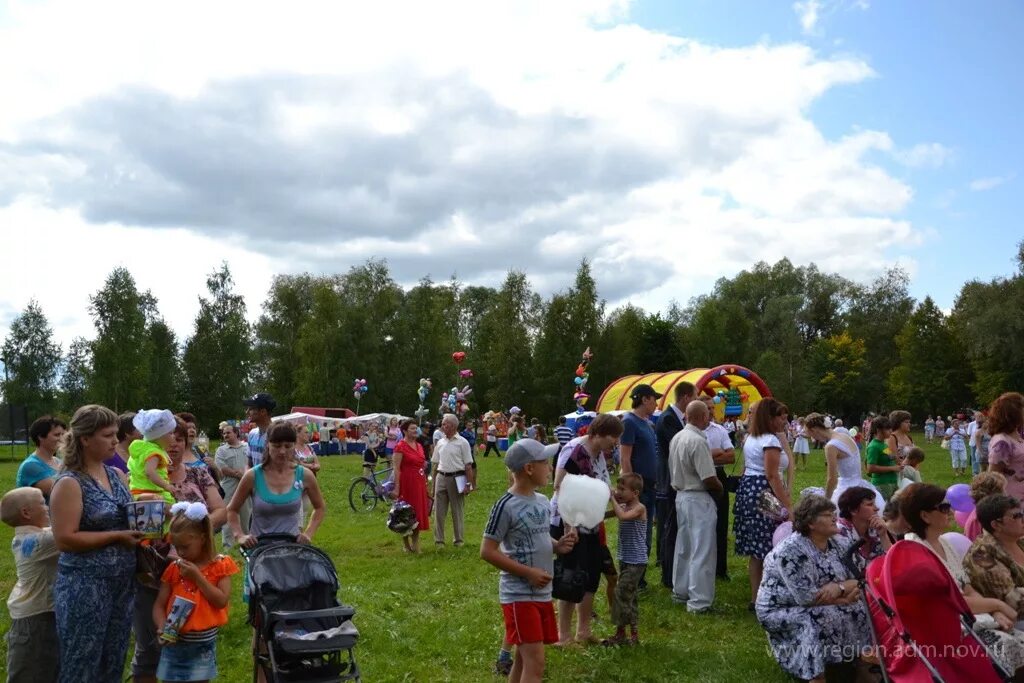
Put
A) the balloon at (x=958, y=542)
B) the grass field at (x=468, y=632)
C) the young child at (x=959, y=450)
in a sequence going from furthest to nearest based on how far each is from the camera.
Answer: the young child at (x=959, y=450)
the grass field at (x=468, y=632)
the balloon at (x=958, y=542)

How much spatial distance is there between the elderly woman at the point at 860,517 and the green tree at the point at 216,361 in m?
58.1

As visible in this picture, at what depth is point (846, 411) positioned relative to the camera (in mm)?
71000

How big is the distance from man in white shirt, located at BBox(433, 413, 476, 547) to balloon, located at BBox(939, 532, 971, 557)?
6.73 meters

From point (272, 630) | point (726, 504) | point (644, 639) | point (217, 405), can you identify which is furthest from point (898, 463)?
point (217, 405)

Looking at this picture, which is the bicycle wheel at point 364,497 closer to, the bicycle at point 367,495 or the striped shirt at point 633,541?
the bicycle at point 367,495

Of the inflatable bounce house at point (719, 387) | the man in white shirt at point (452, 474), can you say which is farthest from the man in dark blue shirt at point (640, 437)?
the inflatable bounce house at point (719, 387)

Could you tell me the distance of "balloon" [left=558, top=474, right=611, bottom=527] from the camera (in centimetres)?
544

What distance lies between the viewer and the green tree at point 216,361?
60531 mm

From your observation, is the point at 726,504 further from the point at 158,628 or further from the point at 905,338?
the point at 905,338

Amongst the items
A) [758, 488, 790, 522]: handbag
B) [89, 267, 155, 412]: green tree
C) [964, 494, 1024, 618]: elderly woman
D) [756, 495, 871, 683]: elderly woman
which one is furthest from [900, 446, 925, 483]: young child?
[89, 267, 155, 412]: green tree

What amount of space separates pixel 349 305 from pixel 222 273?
11.3 m

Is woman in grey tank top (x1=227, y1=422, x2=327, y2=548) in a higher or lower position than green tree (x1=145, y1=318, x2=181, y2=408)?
lower

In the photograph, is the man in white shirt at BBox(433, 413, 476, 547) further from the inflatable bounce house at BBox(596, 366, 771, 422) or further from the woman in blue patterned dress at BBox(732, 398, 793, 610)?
the inflatable bounce house at BBox(596, 366, 771, 422)

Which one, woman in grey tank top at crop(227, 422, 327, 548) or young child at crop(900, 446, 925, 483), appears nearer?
woman in grey tank top at crop(227, 422, 327, 548)
